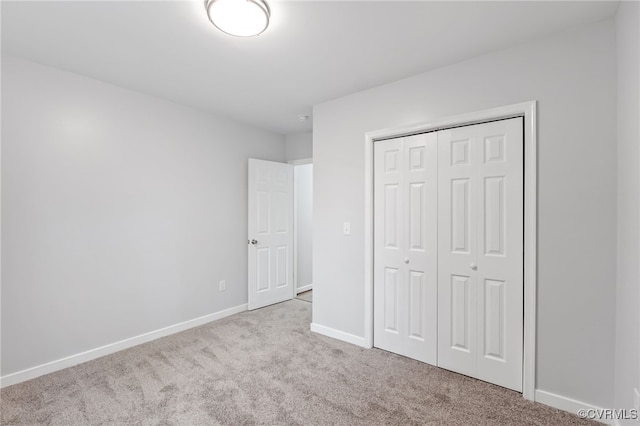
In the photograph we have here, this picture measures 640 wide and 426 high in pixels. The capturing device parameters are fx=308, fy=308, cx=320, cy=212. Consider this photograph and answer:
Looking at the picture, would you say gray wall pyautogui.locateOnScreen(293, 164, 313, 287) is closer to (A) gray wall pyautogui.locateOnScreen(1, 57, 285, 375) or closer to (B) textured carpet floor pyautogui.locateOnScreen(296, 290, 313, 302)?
(B) textured carpet floor pyautogui.locateOnScreen(296, 290, 313, 302)

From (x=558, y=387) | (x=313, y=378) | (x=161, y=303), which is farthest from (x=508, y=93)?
(x=161, y=303)

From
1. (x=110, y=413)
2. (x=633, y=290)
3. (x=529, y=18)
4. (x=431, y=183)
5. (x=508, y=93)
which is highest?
(x=529, y=18)

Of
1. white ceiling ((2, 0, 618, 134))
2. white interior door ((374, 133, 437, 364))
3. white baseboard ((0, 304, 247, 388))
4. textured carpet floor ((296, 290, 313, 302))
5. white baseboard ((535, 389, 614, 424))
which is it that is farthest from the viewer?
textured carpet floor ((296, 290, 313, 302))

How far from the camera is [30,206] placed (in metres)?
2.44

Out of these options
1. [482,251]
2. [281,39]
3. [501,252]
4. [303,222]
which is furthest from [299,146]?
A: [501,252]

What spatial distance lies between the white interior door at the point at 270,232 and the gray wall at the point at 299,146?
0.69ft

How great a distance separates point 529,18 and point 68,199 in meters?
3.68

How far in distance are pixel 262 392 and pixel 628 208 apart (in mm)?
2513

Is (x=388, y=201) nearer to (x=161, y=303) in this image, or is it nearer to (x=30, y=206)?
(x=161, y=303)

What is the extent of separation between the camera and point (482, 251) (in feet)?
7.72

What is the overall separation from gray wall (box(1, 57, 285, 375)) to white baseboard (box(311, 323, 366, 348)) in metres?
1.28

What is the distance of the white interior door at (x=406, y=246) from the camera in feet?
8.52

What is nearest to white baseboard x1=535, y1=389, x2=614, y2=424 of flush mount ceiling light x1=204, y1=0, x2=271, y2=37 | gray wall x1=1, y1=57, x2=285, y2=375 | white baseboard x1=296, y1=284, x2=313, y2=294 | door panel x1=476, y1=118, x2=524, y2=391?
door panel x1=476, y1=118, x2=524, y2=391

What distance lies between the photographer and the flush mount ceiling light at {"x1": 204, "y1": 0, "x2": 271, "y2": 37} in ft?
5.58
